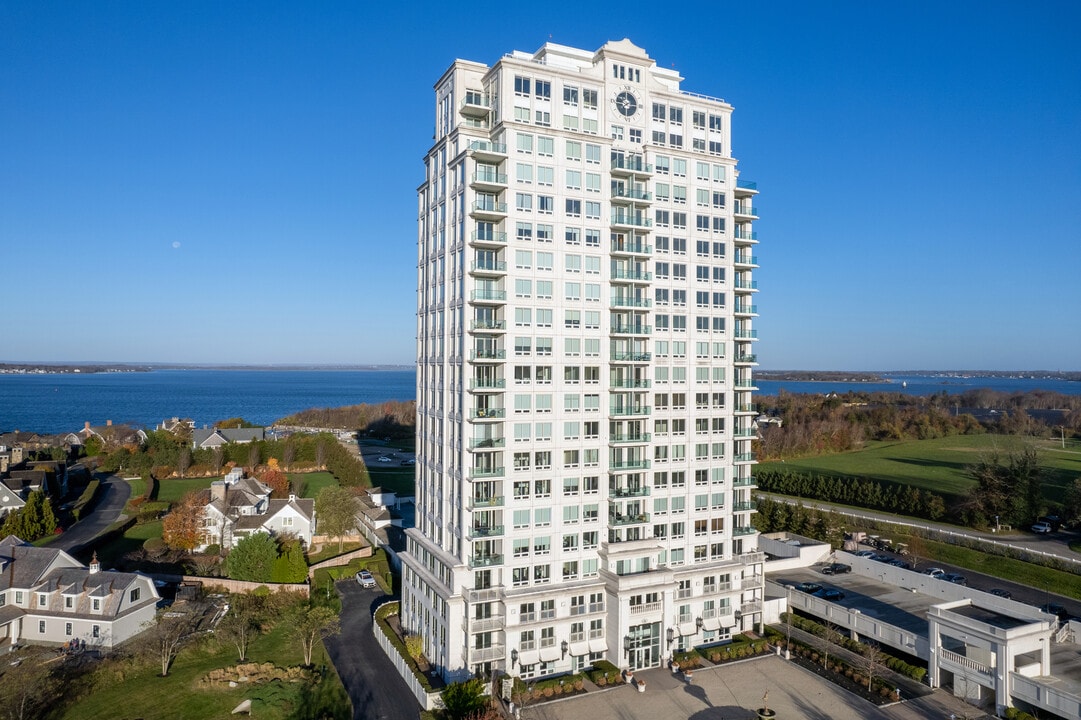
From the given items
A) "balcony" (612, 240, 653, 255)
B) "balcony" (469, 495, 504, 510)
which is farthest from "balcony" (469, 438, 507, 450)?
"balcony" (612, 240, 653, 255)

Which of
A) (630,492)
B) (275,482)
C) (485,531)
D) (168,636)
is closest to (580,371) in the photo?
(630,492)

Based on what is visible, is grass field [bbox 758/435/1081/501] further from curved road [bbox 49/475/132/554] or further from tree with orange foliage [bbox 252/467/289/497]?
curved road [bbox 49/475/132/554]

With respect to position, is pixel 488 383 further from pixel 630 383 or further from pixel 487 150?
pixel 487 150

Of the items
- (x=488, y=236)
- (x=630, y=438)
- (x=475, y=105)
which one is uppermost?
(x=475, y=105)

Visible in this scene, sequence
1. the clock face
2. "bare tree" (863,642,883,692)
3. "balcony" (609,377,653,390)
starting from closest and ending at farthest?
"bare tree" (863,642,883,692)
"balcony" (609,377,653,390)
the clock face

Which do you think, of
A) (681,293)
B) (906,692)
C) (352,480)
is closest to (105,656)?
(681,293)

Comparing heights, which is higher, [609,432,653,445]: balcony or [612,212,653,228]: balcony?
[612,212,653,228]: balcony

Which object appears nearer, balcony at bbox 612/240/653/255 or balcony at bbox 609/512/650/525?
balcony at bbox 609/512/650/525

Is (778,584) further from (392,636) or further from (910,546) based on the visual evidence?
(392,636)
